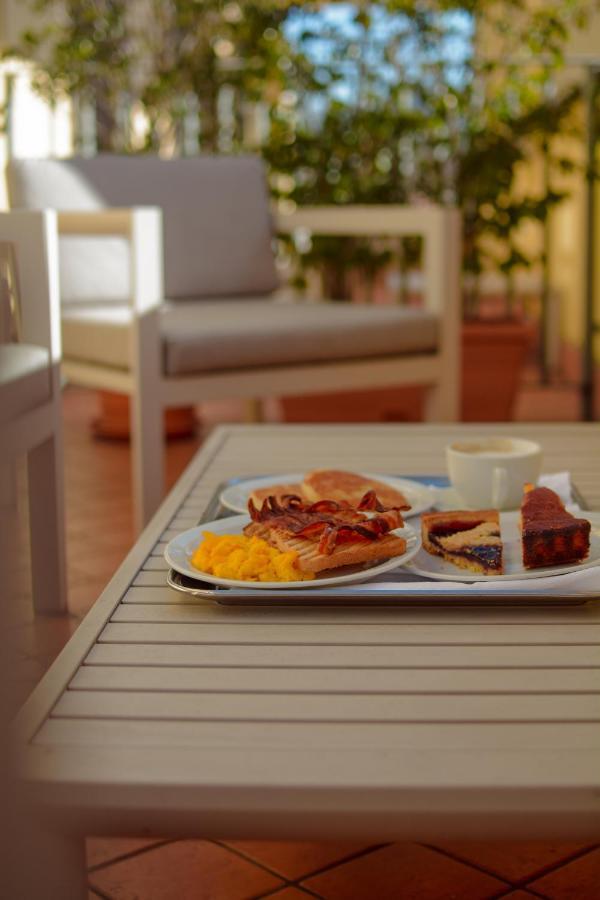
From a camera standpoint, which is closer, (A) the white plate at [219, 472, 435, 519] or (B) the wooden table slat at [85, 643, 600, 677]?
(B) the wooden table slat at [85, 643, 600, 677]

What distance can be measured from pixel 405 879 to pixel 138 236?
1.38 m

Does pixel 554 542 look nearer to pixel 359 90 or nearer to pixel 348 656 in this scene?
pixel 348 656

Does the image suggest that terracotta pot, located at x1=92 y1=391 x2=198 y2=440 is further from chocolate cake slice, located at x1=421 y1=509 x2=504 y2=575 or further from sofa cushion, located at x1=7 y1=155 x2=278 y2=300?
chocolate cake slice, located at x1=421 y1=509 x2=504 y2=575

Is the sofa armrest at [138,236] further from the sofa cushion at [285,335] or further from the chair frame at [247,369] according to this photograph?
the sofa cushion at [285,335]

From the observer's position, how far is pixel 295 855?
1.22 m

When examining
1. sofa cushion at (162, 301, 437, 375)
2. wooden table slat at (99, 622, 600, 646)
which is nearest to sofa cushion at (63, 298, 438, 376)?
sofa cushion at (162, 301, 437, 375)

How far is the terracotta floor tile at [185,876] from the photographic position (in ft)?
3.78

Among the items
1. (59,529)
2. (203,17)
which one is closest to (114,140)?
(203,17)

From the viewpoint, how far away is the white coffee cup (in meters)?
1.24

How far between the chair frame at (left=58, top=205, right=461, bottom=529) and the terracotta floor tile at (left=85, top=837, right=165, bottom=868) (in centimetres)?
101

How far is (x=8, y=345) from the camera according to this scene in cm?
154

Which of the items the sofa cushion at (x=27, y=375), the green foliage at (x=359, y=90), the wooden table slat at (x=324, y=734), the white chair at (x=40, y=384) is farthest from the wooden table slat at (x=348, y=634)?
the green foliage at (x=359, y=90)

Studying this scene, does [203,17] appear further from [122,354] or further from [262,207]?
[122,354]

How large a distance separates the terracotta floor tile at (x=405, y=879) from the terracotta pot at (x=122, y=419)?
2.25 m
